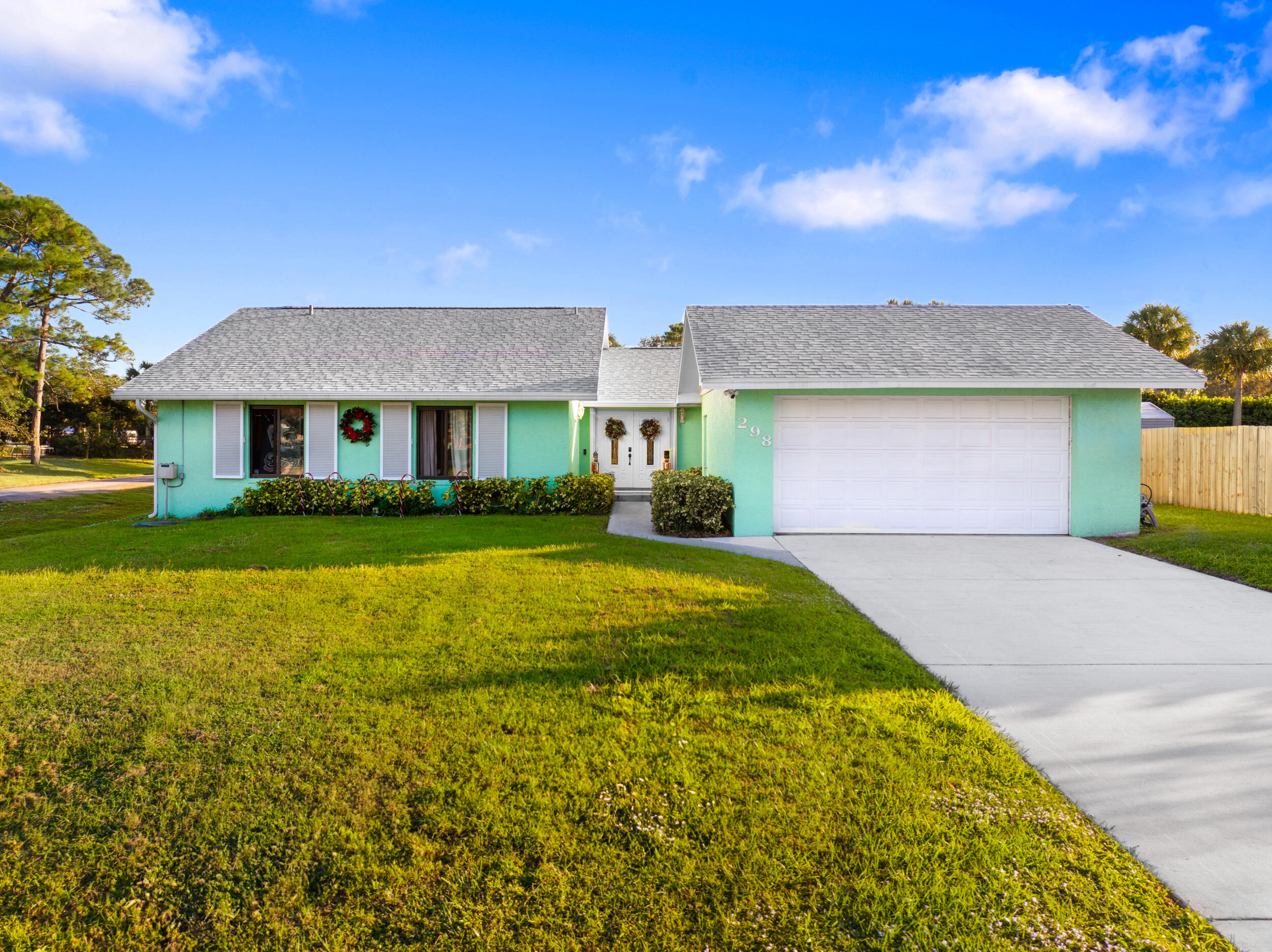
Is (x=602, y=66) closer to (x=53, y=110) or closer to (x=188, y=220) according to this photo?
(x=188, y=220)

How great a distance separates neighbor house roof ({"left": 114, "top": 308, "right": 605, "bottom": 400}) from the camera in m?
13.0

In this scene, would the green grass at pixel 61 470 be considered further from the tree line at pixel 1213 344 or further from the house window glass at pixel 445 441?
the tree line at pixel 1213 344

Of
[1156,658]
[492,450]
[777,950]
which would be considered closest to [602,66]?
[492,450]

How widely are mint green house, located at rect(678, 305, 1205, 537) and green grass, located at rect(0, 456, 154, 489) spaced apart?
80.5 ft

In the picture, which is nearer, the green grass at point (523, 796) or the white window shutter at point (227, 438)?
the green grass at point (523, 796)

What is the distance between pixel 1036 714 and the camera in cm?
365

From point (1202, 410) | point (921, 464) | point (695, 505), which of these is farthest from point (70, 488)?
point (1202, 410)

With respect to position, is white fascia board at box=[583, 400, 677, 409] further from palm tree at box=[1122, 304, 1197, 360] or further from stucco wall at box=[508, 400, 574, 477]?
palm tree at box=[1122, 304, 1197, 360]

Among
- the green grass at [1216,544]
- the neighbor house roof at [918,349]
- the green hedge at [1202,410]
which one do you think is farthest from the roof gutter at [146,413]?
the green hedge at [1202,410]

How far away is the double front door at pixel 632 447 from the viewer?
1772 cm

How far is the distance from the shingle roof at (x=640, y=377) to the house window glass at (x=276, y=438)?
695 cm

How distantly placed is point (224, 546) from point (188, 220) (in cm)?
1372

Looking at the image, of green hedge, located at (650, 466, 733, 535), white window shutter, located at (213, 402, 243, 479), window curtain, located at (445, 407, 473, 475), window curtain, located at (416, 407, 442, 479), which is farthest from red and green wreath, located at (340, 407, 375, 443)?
green hedge, located at (650, 466, 733, 535)

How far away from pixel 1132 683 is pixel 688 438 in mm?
13903
